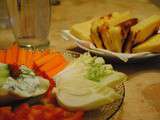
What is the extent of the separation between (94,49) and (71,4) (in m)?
0.60

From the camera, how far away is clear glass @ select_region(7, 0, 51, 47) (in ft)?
3.62

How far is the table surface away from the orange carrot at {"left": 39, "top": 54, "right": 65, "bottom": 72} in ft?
0.51

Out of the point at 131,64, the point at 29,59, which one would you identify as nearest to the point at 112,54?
the point at 131,64

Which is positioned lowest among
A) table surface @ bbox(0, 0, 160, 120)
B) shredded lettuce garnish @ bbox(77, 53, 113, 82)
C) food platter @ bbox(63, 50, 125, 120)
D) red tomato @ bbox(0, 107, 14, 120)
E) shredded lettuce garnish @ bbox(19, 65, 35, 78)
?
table surface @ bbox(0, 0, 160, 120)

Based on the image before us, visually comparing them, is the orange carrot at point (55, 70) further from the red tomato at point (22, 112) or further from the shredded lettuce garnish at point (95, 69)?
the red tomato at point (22, 112)

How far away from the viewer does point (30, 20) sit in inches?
44.2

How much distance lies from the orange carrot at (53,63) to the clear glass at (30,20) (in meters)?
0.18

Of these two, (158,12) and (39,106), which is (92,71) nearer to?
(39,106)

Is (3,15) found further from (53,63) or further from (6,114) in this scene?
(6,114)

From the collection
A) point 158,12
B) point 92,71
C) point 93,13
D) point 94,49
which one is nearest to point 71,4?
point 93,13

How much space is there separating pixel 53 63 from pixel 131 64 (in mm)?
222

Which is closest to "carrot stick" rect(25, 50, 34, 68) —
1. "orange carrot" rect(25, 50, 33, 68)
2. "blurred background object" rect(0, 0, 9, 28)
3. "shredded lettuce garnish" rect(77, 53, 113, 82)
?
"orange carrot" rect(25, 50, 33, 68)

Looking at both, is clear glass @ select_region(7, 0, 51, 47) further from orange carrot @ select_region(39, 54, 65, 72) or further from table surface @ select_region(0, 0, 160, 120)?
orange carrot @ select_region(39, 54, 65, 72)

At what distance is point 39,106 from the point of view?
75 cm
